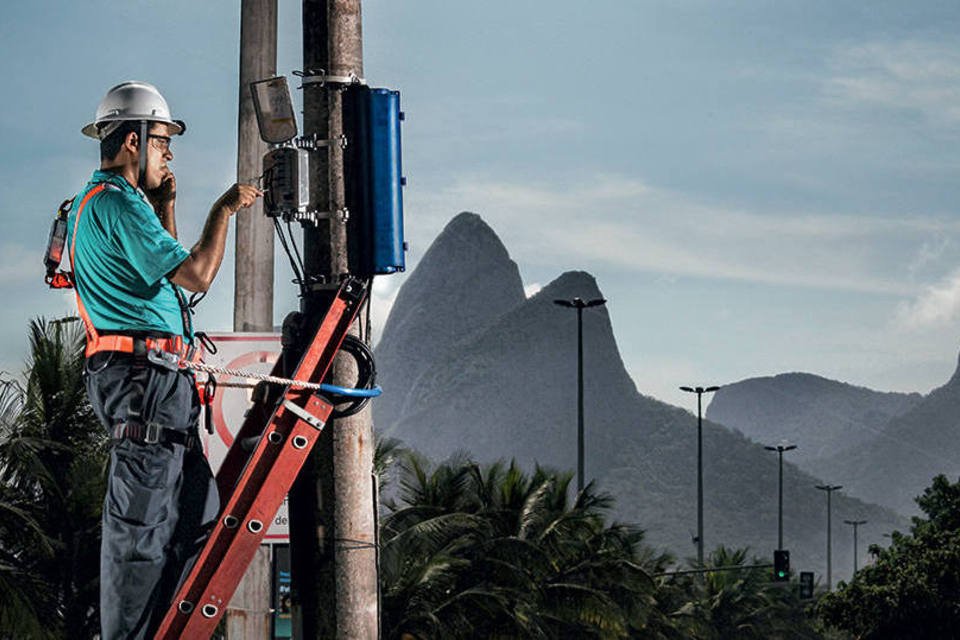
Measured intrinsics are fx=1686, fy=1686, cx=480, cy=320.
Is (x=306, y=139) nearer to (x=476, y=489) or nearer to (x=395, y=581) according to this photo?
(x=395, y=581)

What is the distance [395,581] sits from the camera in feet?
112

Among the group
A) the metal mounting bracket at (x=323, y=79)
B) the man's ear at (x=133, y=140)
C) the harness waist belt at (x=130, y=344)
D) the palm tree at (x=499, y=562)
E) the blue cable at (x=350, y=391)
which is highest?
the metal mounting bracket at (x=323, y=79)

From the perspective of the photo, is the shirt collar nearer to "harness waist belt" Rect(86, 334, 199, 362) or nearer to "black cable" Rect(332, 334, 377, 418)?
"harness waist belt" Rect(86, 334, 199, 362)

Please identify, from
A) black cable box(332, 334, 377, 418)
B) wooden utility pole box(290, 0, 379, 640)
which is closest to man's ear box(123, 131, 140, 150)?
black cable box(332, 334, 377, 418)

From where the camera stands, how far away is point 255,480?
507 cm

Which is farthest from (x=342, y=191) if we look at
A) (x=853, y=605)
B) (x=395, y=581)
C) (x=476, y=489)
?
(x=853, y=605)

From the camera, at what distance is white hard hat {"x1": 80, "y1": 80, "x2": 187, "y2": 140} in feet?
16.7

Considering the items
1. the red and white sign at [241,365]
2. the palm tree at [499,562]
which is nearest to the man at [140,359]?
the red and white sign at [241,365]

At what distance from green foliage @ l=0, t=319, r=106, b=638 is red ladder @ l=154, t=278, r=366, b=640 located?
17.8 metres

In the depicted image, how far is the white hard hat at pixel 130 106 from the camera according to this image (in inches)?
200

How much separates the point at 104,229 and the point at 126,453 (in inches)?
26.3

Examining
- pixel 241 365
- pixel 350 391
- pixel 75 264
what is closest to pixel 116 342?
pixel 75 264

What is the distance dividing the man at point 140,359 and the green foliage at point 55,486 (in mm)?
18045

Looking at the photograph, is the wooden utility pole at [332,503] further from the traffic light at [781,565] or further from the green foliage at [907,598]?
the green foliage at [907,598]
